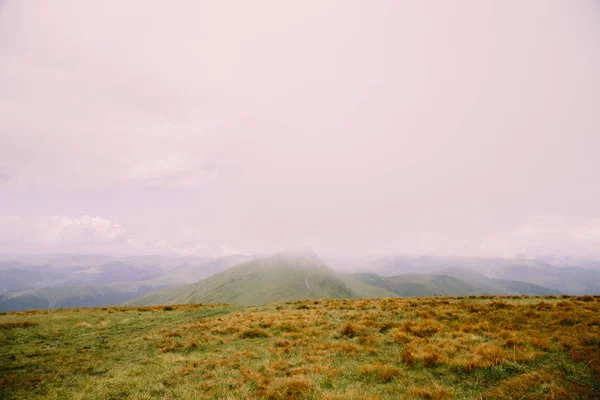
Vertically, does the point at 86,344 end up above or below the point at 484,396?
below

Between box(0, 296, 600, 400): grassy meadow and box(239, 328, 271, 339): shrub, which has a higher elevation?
box(0, 296, 600, 400): grassy meadow

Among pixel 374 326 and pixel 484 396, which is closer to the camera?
pixel 484 396

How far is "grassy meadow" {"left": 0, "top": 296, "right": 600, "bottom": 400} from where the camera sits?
893cm

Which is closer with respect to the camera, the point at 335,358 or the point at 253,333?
the point at 335,358

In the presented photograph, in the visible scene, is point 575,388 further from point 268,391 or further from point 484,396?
point 268,391

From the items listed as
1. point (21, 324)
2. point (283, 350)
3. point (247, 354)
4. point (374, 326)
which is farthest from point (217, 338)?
point (21, 324)

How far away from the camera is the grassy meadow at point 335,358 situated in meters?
8.93

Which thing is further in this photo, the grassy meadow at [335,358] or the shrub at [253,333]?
the shrub at [253,333]

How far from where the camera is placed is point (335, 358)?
12.2 meters

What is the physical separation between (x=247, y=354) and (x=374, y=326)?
7.98 metres

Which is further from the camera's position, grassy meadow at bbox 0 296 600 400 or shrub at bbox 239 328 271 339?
shrub at bbox 239 328 271 339

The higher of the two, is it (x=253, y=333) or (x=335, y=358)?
(x=335, y=358)

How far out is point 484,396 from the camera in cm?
802

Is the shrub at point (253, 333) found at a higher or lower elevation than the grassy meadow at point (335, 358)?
lower
